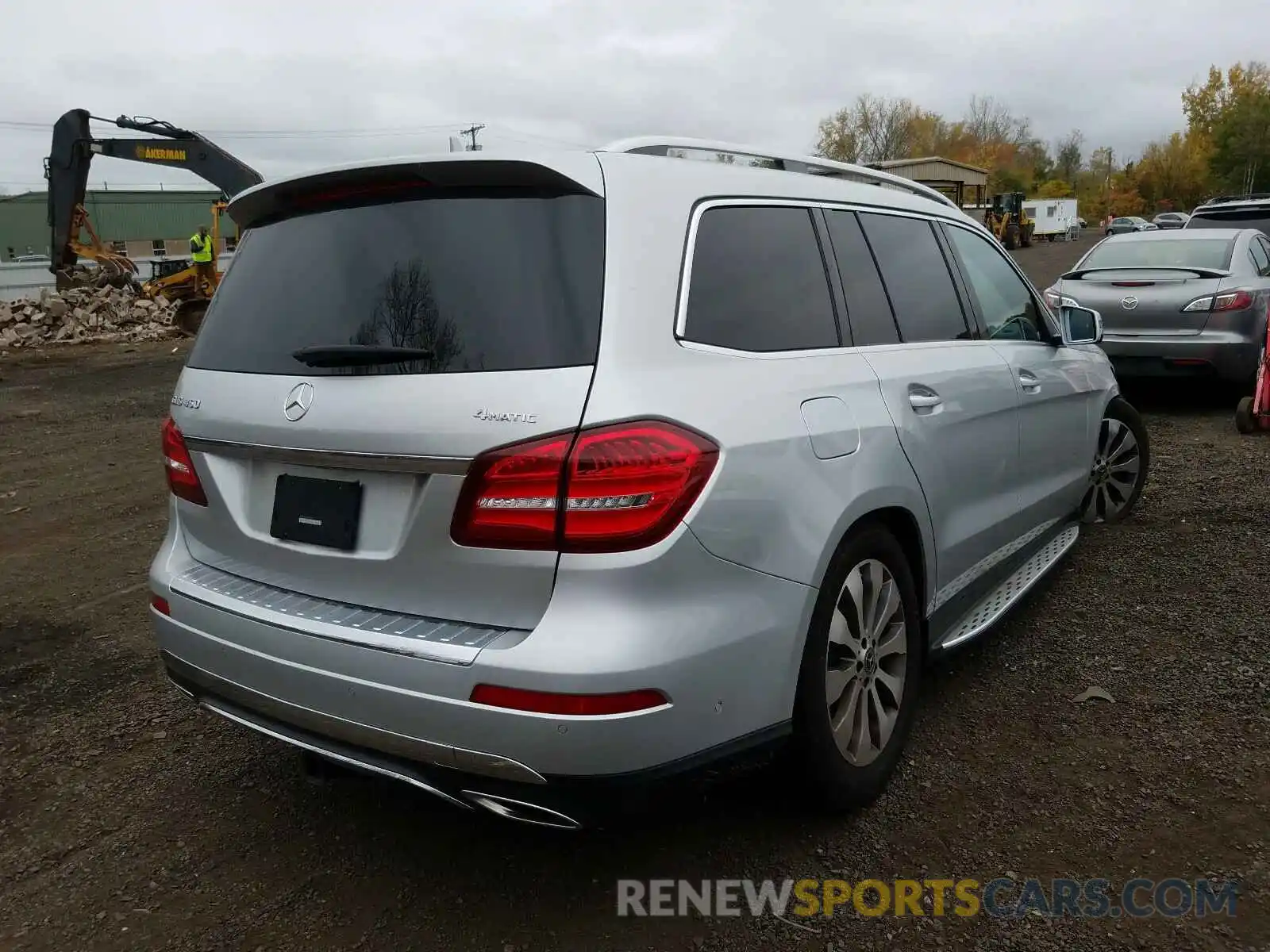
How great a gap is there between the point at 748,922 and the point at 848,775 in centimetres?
49

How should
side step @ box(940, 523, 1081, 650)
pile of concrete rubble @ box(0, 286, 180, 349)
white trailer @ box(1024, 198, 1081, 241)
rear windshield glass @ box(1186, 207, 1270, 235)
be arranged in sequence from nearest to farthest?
1. side step @ box(940, 523, 1081, 650)
2. rear windshield glass @ box(1186, 207, 1270, 235)
3. pile of concrete rubble @ box(0, 286, 180, 349)
4. white trailer @ box(1024, 198, 1081, 241)

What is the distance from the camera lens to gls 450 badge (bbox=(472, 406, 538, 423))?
2.12 meters

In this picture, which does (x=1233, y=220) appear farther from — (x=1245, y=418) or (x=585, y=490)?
(x=585, y=490)

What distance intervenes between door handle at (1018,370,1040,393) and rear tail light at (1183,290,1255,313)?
5131 mm

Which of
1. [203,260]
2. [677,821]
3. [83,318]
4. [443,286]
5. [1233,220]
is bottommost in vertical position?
[677,821]

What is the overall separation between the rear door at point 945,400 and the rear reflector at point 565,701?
1.25 meters

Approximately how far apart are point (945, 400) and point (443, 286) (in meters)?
1.71

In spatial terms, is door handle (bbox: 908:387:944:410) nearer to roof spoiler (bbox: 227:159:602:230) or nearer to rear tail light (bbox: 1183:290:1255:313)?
roof spoiler (bbox: 227:159:602:230)

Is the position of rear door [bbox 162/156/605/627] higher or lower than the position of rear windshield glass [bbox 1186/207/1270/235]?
lower

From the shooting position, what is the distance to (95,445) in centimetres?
902

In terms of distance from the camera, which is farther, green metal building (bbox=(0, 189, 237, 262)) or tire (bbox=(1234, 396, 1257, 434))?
green metal building (bbox=(0, 189, 237, 262))

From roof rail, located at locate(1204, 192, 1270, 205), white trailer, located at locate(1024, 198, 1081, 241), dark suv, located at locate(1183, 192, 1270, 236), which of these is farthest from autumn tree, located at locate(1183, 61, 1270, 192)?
dark suv, located at locate(1183, 192, 1270, 236)

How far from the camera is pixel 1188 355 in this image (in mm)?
8117

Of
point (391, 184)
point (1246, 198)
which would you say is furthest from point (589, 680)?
point (1246, 198)
